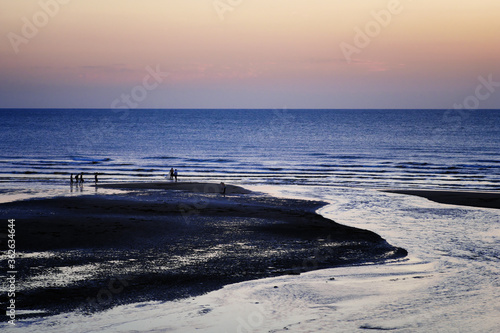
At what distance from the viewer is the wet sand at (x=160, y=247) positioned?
56.8ft

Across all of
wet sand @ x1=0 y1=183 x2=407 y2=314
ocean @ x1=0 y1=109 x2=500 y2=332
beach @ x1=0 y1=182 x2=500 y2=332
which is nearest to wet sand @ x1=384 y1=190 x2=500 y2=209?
ocean @ x1=0 y1=109 x2=500 y2=332

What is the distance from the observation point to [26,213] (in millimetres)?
30531

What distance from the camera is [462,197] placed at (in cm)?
3988

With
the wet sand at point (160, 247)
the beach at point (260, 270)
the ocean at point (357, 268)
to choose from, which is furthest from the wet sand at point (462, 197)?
the wet sand at point (160, 247)

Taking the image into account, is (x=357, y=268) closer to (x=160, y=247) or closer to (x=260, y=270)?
(x=260, y=270)

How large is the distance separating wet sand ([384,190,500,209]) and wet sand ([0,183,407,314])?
988cm

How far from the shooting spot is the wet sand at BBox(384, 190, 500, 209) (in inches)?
1463

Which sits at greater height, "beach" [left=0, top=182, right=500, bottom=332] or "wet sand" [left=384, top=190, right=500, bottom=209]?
"wet sand" [left=384, top=190, right=500, bottom=209]

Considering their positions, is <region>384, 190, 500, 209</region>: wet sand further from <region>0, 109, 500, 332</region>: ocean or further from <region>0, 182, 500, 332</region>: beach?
<region>0, 182, 500, 332</region>: beach

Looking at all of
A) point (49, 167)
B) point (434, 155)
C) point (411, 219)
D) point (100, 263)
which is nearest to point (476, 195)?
point (411, 219)

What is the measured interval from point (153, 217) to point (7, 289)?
45.2 feet

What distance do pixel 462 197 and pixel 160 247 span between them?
1044 inches

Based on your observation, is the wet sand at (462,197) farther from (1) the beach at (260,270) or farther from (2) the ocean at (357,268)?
(1) the beach at (260,270)

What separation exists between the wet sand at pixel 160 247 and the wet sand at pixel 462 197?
9.88 metres
